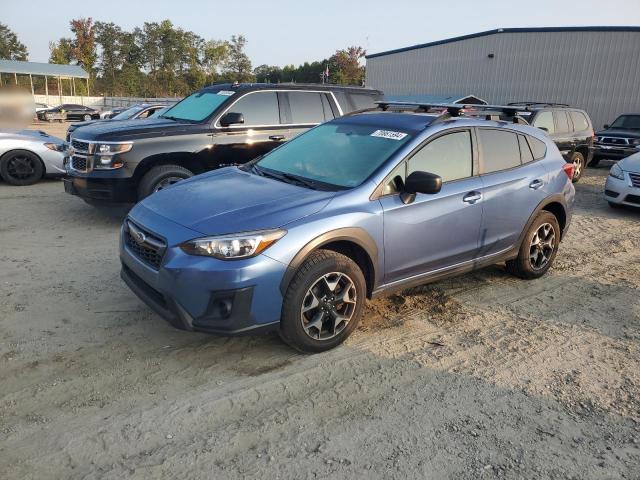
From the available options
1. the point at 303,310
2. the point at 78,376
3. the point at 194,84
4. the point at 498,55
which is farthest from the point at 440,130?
the point at 194,84

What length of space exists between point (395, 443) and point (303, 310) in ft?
3.54

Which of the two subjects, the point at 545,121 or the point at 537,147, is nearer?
the point at 537,147

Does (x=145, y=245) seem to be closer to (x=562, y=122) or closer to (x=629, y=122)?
(x=562, y=122)

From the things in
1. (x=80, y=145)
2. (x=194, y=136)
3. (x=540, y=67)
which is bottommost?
(x=80, y=145)

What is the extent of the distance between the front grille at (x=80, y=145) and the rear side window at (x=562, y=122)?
1011 centimetres

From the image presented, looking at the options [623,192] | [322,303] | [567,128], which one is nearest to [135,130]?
[322,303]

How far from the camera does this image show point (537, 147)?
521cm

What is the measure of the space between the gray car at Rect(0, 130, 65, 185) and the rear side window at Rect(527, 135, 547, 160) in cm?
851

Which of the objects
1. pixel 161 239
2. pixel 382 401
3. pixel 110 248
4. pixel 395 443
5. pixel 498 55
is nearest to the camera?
pixel 395 443

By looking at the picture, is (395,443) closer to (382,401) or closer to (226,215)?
(382,401)

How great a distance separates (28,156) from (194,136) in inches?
182

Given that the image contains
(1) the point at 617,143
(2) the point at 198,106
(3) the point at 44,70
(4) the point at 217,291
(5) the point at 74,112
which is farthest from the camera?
(3) the point at 44,70

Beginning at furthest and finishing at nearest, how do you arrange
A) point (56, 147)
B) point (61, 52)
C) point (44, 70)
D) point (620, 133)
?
point (61, 52) < point (44, 70) < point (620, 133) < point (56, 147)

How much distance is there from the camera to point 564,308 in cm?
471
